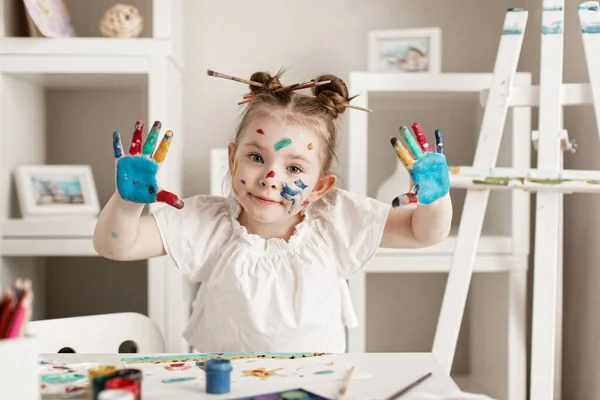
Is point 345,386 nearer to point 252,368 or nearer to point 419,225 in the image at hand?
point 252,368

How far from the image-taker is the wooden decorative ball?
1.83m

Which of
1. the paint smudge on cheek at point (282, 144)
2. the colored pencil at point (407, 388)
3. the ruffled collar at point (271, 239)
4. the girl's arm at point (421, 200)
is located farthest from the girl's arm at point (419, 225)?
the colored pencil at point (407, 388)

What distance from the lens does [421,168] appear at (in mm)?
1146

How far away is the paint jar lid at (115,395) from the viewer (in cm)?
72

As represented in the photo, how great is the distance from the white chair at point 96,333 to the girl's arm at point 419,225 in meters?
0.51

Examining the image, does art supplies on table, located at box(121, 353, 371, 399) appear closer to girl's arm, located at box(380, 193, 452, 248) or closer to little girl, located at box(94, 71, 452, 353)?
little girl, located at box(94, 71, 452, 353)

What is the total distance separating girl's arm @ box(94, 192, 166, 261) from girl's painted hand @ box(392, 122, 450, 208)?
1.52ft

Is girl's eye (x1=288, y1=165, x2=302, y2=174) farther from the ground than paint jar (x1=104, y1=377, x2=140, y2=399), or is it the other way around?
girl's eye (x1=288, y1=165, x2=302, y2=174)

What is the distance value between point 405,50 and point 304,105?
849 mm

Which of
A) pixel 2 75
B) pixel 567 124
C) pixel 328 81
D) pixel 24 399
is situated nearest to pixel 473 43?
pixel 567 124

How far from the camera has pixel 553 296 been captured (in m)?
1.63

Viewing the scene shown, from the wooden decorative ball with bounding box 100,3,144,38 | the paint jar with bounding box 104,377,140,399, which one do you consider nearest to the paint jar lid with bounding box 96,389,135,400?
the paint jar with bounding box 104,377,140,399

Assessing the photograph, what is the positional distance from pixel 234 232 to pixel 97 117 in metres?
1.02

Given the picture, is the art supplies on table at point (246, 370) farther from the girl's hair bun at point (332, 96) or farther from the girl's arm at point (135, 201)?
the girl's hair bun at point (332, 96)
